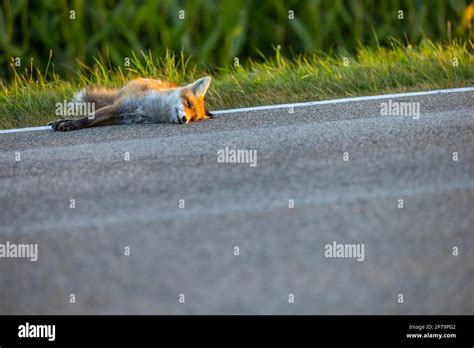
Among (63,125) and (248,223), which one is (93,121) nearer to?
(63,125)

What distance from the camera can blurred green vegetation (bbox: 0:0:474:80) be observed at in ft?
42.4

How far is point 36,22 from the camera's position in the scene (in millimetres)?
12992

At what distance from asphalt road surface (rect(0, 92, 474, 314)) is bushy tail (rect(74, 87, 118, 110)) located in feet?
5.76

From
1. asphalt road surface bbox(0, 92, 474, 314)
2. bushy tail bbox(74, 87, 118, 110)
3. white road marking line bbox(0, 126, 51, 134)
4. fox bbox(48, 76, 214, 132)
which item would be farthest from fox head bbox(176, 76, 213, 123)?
white road marking line bbox(0, 126, 51, 134)

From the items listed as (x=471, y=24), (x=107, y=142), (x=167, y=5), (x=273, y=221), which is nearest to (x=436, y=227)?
(x=273, y=221)

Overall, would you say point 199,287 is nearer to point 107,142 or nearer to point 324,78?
point 107,142

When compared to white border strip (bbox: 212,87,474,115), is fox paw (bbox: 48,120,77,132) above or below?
below

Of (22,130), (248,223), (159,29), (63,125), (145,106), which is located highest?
(159,29)

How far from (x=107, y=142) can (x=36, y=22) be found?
5.50 m

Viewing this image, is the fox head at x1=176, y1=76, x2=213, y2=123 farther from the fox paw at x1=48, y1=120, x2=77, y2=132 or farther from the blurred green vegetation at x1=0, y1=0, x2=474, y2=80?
the blurred green vegetation at x1=0, y1=0, x2=474, y2=80

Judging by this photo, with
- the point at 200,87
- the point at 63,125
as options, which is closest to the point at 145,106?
the point at 200,87

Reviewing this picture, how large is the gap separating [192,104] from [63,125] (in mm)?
1263

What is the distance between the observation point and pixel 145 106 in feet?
30.7
